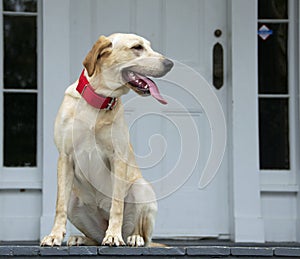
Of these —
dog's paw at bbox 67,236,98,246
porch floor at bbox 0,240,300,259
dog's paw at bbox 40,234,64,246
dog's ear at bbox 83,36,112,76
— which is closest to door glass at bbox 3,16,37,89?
dog's paw at bbox 67,236,98,246

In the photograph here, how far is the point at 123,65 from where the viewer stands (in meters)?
4.43

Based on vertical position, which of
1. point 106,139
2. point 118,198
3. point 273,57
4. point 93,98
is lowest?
point 118,198

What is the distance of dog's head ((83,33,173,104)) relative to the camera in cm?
438

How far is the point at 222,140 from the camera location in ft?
21.3

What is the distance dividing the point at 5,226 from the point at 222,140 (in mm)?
1640

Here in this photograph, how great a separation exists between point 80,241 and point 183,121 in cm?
196

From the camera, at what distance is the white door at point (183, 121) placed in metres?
6.50

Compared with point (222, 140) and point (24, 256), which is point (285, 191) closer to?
point (222, 140)

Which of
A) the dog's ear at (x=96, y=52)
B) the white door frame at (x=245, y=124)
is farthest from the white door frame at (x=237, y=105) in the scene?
the dog's ear at (x=96, y=52)

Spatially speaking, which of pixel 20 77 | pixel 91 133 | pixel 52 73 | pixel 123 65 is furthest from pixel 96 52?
pixel 20 77

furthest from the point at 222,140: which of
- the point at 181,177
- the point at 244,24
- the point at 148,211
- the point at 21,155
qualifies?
the point at 148,211

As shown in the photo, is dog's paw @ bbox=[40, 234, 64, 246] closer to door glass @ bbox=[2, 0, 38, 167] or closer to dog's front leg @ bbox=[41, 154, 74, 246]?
dog's front leg @ bbox=[41, 154, 74, 246]

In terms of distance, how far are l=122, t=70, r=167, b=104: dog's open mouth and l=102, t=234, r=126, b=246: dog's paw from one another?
70 cm

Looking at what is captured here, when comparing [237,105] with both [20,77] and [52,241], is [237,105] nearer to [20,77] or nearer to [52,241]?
[20,77]
